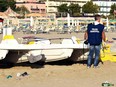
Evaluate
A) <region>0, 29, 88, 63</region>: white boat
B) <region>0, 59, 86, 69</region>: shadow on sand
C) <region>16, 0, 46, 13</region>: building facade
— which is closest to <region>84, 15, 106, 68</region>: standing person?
<region>0, 29, 88, 63</region>: white boat

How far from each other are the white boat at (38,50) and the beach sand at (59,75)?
243mm

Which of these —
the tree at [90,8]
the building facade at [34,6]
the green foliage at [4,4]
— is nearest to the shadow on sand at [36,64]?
the tree at [90,8]

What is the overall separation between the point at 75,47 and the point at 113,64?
1.17 metres

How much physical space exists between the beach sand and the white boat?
0.24 m

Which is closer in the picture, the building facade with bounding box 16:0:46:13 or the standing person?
the standing person

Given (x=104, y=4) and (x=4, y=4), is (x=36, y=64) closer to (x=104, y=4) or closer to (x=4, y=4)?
(x=4, y=4)

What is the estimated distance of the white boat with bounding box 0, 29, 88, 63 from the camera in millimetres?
9875

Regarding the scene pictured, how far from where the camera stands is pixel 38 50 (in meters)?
10.0

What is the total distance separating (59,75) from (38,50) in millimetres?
1261

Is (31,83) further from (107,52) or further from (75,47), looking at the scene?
(107,52)

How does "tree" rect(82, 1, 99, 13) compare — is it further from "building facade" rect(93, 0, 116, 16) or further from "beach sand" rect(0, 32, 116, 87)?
"beach sand" rect(0, 32, 116, 87)

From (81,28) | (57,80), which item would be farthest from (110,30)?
(57,80)

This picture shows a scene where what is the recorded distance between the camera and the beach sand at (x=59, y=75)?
7957 millimetres

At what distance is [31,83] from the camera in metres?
7.99
